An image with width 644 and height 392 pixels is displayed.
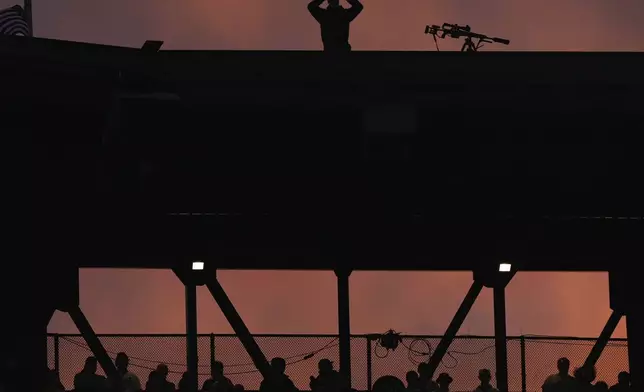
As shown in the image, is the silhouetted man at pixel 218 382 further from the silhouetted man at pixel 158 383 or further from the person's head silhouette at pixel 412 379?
the person's head silhouette at pixel 412 379

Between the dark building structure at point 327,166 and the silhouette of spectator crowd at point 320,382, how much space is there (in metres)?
1.37

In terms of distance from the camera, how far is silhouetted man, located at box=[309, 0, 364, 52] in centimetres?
2372

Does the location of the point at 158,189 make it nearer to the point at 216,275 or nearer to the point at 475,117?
the point at 216,275

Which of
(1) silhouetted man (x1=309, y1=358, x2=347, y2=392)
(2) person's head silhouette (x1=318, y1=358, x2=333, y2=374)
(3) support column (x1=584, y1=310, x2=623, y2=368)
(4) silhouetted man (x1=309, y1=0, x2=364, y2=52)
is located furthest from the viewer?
(3) support column (x1=584, y1=310, x2=623, y2=368)

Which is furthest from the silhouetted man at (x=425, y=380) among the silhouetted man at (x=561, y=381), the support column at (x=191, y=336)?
the support column at (x=191, y=336)

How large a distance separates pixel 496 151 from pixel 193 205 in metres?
4.69

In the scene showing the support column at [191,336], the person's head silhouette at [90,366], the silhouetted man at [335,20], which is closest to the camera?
the person's head silhouette at [90,366]

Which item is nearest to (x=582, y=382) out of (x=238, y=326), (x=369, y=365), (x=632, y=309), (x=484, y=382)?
(x=484, y=382)

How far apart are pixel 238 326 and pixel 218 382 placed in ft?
12.3

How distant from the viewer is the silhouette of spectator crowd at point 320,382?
2219cm

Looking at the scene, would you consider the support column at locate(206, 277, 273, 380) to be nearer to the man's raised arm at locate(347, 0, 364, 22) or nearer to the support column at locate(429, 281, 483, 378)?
the support column at locate(429, 281, 483, 378)

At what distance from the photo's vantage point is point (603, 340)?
92.1 ft

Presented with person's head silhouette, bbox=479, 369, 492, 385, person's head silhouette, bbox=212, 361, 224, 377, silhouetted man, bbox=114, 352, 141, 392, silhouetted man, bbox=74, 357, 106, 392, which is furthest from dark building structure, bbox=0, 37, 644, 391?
person's head silhouette, bbox=479, 369, 492, 385

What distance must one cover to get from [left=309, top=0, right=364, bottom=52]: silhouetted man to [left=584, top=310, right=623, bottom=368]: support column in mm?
6690
